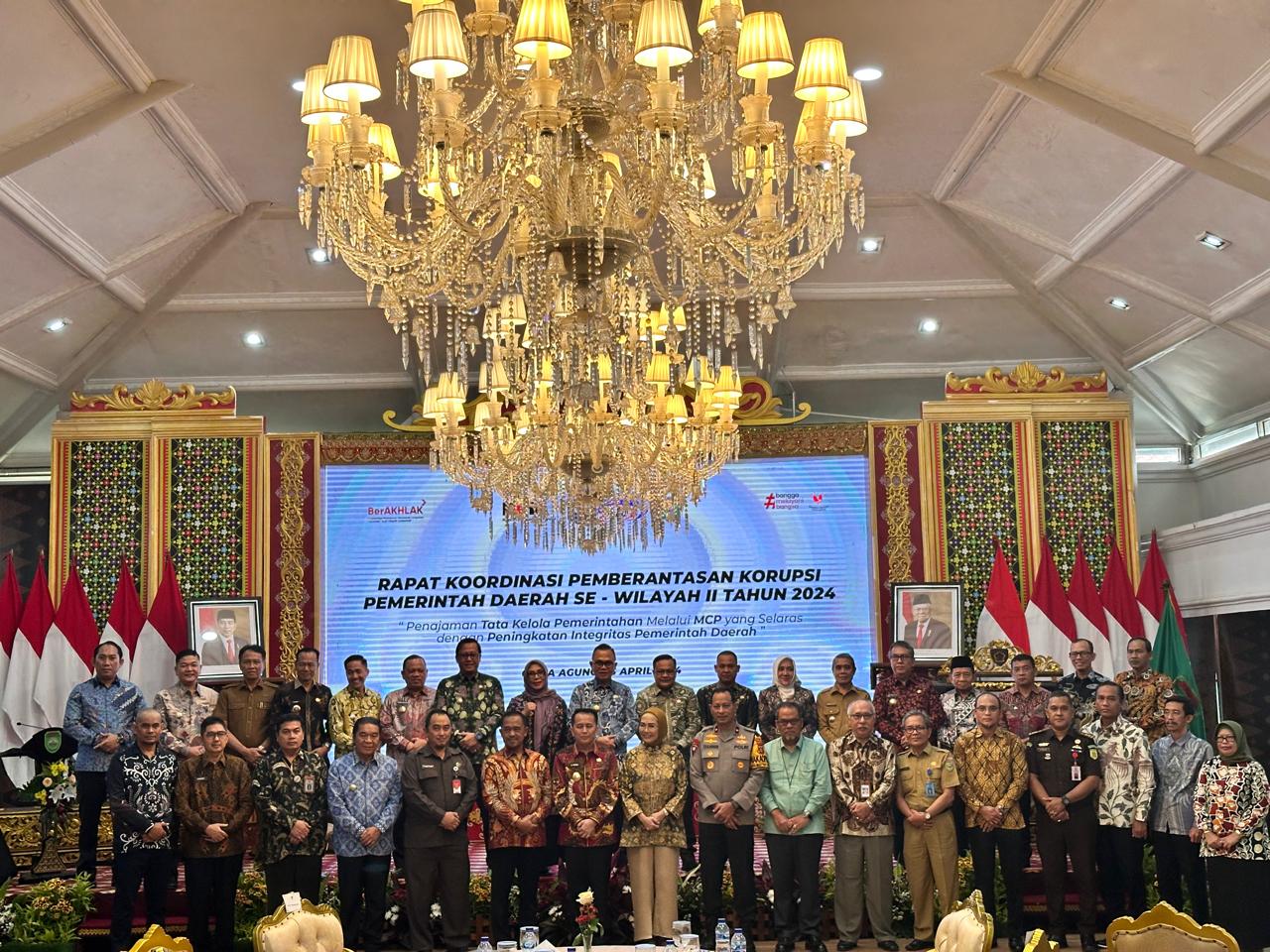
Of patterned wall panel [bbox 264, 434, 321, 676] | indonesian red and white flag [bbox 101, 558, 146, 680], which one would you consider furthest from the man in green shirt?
indonesian red and white flag [bbox 101, 558, 146, 680]

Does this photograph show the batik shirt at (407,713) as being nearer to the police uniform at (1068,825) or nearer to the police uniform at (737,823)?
the police uniform at (737,823)

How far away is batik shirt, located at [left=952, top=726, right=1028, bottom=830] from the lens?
7.41 metres

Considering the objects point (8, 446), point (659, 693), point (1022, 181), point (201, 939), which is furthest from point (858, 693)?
point (8, 446)

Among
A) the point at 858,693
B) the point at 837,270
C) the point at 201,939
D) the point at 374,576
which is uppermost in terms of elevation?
the point at 837,270

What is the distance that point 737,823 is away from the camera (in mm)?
7453

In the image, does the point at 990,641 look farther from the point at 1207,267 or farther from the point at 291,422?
the point at 291,422

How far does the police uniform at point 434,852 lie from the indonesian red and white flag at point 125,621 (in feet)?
11.3

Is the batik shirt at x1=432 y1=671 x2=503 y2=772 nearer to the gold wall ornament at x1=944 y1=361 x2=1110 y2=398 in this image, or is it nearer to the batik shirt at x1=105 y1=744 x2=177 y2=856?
the batik shirt at x1=105 y1=744 x2=177 y2=856

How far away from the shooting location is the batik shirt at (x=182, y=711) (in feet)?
27.6

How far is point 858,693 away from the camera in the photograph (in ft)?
28.3

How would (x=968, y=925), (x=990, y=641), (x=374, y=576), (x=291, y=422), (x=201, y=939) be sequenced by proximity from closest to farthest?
1. (x=968, y=925)
2. (x=201, y=939)
3. (x=990, y=641)
4. (x=374, y=576)
5. (x=291, y=422)

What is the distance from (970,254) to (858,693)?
3356mm

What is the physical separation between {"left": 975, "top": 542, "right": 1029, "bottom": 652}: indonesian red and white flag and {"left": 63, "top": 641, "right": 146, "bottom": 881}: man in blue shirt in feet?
18.6

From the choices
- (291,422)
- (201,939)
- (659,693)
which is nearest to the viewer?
(201,939)
